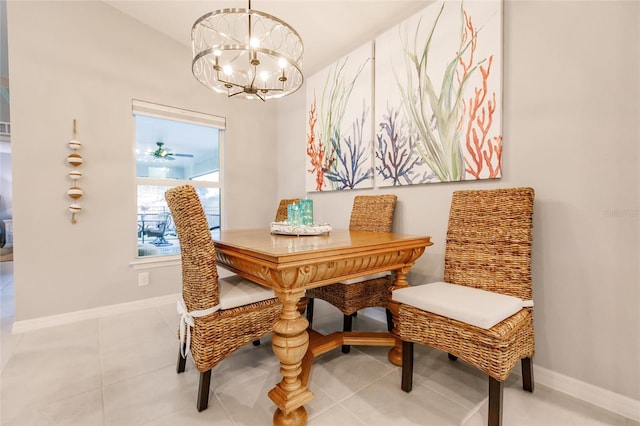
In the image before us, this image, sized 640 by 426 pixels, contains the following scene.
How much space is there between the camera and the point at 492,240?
158cm

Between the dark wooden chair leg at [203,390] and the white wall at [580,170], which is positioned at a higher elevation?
the white wall at [580,170]

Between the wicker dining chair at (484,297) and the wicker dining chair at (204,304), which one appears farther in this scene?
the wicker dining chair at (204,304)

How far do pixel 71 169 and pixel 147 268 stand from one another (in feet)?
3.62

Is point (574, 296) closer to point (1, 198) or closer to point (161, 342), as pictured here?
point (161, 342)

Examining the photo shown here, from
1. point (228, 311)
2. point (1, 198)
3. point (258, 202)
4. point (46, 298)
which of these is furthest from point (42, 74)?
point (1, 198)

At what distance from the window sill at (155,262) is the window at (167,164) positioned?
0.21 ft

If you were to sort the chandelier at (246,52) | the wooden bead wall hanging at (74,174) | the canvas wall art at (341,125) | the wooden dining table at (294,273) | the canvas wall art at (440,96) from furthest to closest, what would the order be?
the canvas wall art at (341,125) → the wooden bead wall hanging at (74,174) → the canvas wall art at (440,96) → the chandelier at (246,52) → the wooden dining table at (294,273)

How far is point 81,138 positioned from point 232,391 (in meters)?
2.49

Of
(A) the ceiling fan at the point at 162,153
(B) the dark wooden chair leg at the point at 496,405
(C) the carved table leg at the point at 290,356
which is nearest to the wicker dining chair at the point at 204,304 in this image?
(C) the carved table leg at the point at 290,356

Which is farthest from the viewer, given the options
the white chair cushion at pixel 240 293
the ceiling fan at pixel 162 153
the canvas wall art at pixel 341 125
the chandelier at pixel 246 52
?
the ceiling fan at pixel 162 153

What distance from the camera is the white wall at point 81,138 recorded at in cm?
226

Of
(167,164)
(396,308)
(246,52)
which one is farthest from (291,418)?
(167,164)

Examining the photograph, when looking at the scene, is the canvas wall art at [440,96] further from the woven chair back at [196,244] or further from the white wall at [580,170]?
the woven chair back at [196,244]

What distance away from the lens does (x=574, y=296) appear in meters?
1.47
